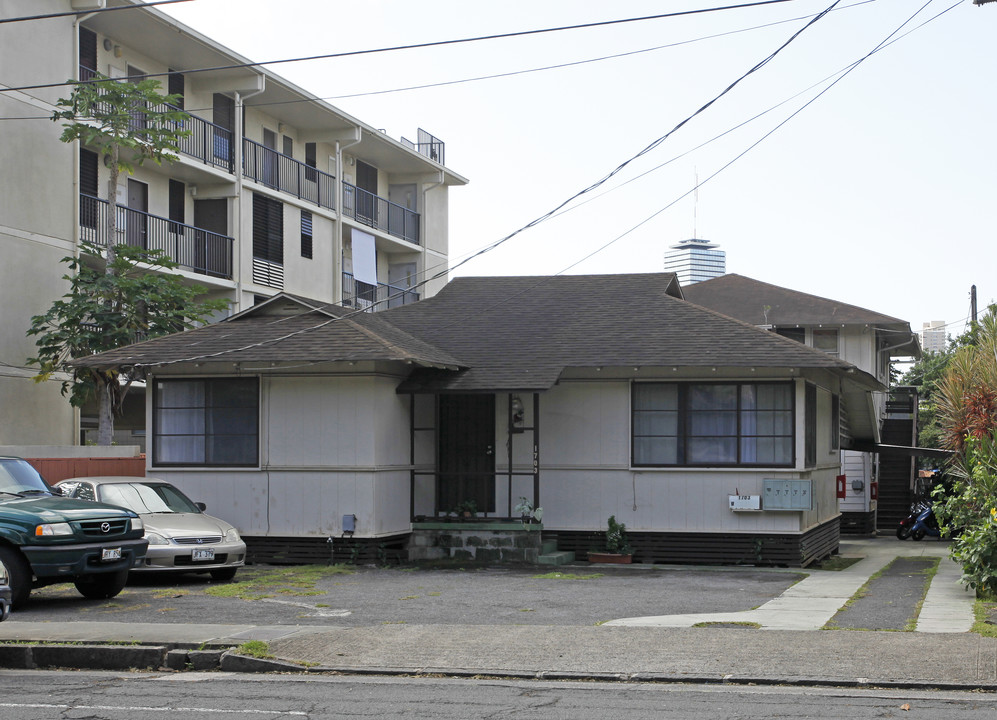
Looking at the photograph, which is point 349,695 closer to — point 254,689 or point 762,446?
point 254,689

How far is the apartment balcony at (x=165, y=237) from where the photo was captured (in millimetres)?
29312

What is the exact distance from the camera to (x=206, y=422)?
19.5 meters

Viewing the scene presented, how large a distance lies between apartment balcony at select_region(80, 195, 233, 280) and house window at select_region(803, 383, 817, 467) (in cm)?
1729

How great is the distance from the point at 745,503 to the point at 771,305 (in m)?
19.3

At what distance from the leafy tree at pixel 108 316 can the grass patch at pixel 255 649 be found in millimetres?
15911

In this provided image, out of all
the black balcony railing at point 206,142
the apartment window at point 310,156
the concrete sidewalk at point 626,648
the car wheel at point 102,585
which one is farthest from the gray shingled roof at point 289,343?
the apartment window at point 310,156

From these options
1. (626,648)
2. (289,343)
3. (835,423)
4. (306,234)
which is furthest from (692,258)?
(626,648)

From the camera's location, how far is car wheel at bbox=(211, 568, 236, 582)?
16.9 metres

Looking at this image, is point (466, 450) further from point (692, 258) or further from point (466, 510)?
point (692, 258)

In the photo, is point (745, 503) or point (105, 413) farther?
point (105, 413)

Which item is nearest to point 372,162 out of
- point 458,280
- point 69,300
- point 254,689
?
point 69,300

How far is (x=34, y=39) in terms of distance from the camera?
2692 cm

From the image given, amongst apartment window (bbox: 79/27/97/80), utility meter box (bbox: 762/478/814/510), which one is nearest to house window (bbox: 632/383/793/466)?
utility meter box (bbox: 762/478/814/510)

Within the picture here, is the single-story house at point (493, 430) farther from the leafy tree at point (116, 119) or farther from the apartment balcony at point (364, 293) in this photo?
the apartment balcony at point (364, 293)
